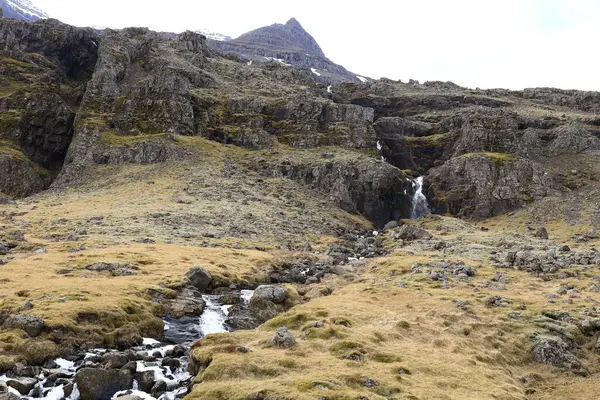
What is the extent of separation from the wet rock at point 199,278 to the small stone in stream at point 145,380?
20.6 meters

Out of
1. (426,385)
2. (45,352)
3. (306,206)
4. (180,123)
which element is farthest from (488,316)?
(180,123)

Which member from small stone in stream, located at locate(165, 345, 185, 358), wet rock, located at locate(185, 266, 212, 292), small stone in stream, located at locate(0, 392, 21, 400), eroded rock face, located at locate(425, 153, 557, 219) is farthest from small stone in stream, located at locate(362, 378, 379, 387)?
eroded rock face, located at locate(425, 153, 557, 219)

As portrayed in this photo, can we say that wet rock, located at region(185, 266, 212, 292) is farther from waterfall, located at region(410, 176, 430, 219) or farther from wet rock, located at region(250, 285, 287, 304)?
waterfall, located at region(410, 176, 430, 219)

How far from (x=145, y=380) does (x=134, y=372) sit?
154 cm

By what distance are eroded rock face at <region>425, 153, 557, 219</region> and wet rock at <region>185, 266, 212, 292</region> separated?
263 ft

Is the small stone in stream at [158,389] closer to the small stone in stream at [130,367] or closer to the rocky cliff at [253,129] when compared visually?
the small stone in stream at [130,367]

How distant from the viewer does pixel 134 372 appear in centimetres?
2647

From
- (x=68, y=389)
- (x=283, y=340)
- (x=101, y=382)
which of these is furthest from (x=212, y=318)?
(x=68, y=389)

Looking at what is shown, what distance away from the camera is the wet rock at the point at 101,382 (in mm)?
23797

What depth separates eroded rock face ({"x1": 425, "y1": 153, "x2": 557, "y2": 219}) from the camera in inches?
4318

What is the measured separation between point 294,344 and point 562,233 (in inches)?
2937

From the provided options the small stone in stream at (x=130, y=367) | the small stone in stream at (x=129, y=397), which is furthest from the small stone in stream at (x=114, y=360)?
the small stone in stream at (x=129, y=397)

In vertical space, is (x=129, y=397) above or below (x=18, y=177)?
above

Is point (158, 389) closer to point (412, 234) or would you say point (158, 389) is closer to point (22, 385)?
point (22, 385)
